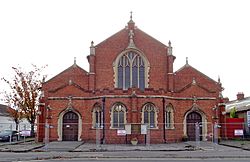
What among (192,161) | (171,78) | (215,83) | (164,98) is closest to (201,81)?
(215,83)

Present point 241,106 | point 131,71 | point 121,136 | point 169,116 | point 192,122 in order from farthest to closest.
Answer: point 241,106 < point 131,71 < point 192,122 < point 169,116 < point 121,136

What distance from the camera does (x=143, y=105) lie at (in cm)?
3819

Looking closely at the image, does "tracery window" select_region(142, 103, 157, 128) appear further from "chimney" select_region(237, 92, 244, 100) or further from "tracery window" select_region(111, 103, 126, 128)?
"chimney" select_region(237, 92, 244, 100)

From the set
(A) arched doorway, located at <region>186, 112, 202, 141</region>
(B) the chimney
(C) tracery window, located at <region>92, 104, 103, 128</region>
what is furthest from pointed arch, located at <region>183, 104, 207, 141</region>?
(B) the chimney

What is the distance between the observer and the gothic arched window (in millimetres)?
42562

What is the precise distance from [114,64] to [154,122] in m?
8.67

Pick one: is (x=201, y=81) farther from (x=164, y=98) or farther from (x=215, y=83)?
(x=164, y=98)

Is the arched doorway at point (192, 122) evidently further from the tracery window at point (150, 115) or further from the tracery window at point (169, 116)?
the tracery window at point (150, 115)

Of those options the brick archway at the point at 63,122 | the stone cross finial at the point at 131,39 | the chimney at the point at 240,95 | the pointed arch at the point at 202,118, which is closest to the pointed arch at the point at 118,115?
the brick archway at the point at 63,122

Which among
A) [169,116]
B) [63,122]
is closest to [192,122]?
[169,116]

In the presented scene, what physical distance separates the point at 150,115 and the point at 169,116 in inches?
108

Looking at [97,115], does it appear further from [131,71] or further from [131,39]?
[131,39]

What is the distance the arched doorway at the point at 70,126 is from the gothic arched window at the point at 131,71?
626 cm

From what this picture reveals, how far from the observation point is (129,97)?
38.0 meters
